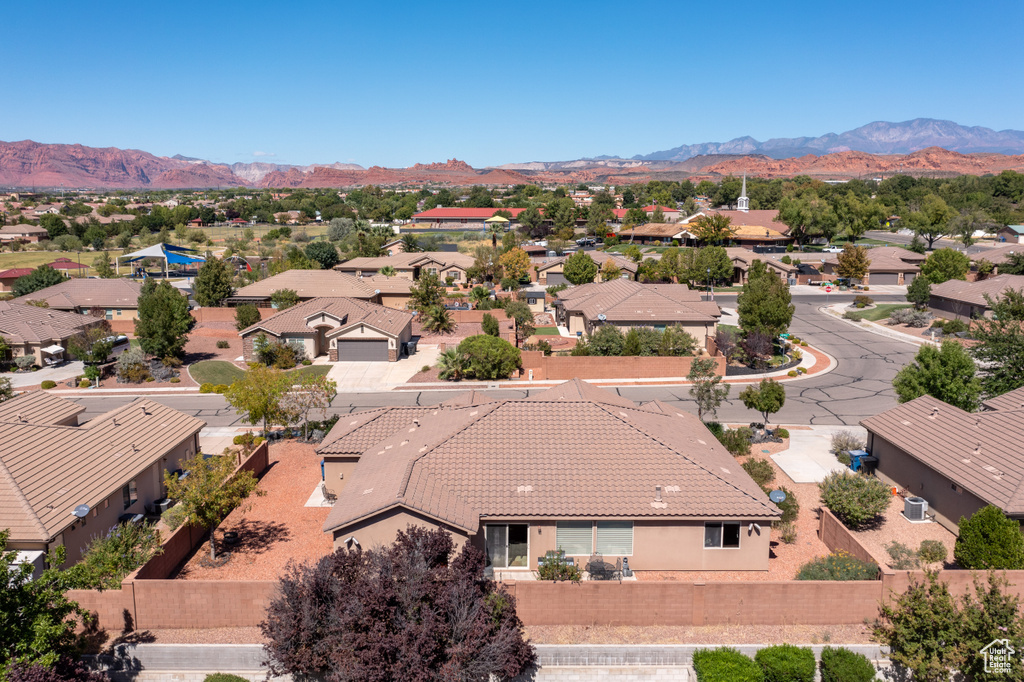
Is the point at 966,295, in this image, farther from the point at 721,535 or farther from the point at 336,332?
the point at 336,332

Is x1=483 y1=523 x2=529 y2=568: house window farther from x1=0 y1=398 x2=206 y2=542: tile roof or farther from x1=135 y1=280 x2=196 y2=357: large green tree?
x1=135 y1=280 x2=196 y2=357: large green tree

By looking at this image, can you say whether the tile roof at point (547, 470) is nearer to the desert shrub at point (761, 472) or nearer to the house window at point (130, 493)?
the desert shrub at point (761, 472)

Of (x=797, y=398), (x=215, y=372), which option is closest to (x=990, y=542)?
(x=797, y=398)

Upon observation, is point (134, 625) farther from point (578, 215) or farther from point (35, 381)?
point (578, 215)

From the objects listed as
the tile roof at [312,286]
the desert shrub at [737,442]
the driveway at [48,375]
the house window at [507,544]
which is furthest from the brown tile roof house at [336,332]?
the house window at [507,544]

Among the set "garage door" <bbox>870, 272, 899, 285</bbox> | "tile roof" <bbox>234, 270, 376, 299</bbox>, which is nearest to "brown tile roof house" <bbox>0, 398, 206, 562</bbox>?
"tile roof" <bbox>234, 270, 376, 299</bbox>

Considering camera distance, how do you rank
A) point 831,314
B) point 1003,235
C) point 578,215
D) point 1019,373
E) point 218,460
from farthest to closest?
1. point 578,215
2. point 1003,235
3. point 831,314
4. point 1019,373
5. point 218,460

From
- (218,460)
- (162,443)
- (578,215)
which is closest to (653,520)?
(218,460)
